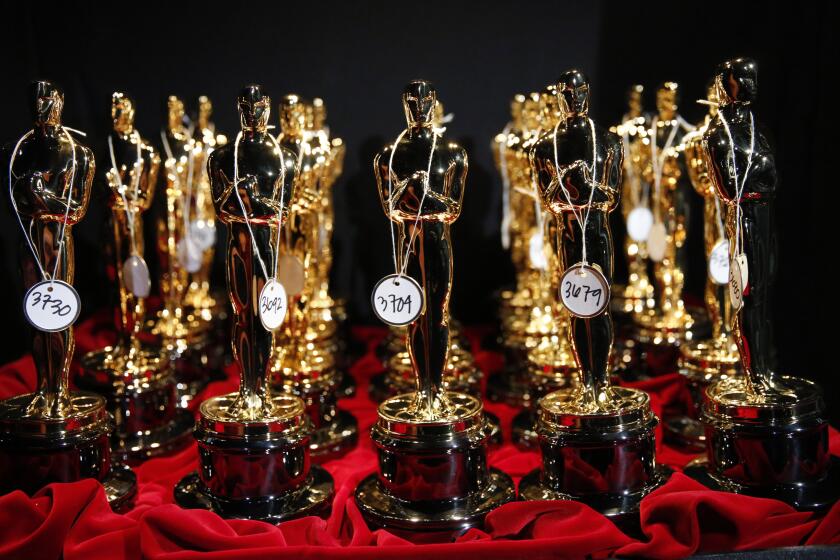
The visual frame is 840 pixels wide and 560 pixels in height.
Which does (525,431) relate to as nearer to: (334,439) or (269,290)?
(334,439)

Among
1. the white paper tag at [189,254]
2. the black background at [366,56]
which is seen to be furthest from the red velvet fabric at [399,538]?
the black background at [366,56]

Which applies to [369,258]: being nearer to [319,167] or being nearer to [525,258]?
[525,258]

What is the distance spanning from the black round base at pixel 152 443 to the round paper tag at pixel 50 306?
37 cm

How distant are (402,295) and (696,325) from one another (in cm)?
109

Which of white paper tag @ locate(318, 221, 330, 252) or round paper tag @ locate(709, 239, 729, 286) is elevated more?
white paper tag @ locate(318, 221, 330, 252)

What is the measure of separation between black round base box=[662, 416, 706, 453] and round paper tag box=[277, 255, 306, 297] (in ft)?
Answer: 2.93

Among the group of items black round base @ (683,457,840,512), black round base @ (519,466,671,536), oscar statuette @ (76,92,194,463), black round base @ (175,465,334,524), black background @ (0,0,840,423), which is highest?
black background @ (0,0,840,423)

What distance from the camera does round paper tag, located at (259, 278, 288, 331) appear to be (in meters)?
1.57

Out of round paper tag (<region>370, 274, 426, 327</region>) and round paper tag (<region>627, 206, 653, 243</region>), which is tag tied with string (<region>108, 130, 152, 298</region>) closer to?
round paper tag (<region>370, 274, 426, 327</region>)

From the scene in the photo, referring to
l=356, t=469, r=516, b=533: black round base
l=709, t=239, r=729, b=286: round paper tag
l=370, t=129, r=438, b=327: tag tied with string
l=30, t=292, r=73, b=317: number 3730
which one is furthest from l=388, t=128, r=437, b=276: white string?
l=709, t=239, r=729, b=286: round paper tag

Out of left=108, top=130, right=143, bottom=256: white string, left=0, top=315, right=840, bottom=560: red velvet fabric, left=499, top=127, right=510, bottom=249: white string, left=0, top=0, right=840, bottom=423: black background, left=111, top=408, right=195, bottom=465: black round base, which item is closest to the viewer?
left=0, top=315, right=840, bottom=560: red velvet fabric

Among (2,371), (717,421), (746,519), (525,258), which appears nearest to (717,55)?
(525,258)

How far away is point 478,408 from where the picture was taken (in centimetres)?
158

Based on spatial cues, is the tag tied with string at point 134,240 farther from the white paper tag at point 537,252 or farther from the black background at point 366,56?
the white paper tag at point 537,252
